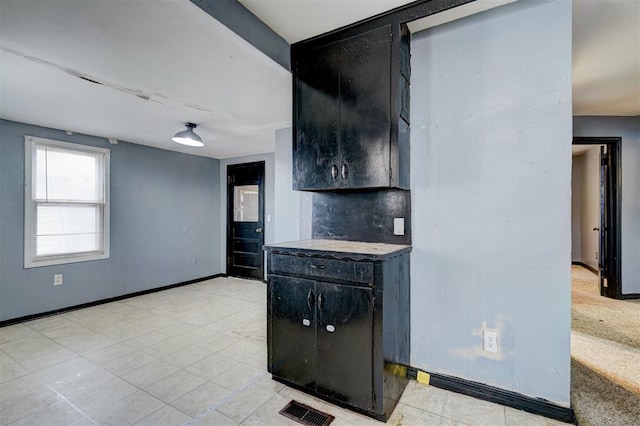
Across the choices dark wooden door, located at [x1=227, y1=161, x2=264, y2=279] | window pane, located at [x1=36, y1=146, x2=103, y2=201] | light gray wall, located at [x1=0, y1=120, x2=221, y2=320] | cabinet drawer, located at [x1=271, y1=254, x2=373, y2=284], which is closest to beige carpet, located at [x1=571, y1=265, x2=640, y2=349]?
cabinet drawer, located at [x1=271, y1=254, x2=373, y2=284]

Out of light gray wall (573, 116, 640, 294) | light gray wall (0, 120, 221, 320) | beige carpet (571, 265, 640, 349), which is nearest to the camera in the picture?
beige carpet (571, 265, 640, 349)

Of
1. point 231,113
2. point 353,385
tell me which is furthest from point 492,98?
point 231,113

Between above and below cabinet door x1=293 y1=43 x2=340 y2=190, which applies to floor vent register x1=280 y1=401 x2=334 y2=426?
below

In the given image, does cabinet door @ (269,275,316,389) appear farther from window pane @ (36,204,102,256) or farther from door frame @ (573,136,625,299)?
door frame @ (573,136,625,299)

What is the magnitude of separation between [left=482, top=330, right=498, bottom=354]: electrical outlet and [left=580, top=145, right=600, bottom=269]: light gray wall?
5.36 meters

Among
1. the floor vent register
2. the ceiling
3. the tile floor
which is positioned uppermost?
the ceiling

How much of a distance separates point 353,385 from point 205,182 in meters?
4.72

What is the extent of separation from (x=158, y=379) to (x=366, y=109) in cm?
244

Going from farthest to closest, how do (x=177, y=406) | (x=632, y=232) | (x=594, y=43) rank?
(x=632, y=232), (x=594, y=43), (x=177, y=406)

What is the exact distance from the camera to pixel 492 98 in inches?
75.8

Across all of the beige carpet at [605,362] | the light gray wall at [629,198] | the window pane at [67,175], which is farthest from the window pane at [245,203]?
the light gray wall at [629,198]

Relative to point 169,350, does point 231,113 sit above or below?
above

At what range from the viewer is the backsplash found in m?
2.19

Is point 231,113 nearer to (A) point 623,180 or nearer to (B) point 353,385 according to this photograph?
(B) point 353,385
